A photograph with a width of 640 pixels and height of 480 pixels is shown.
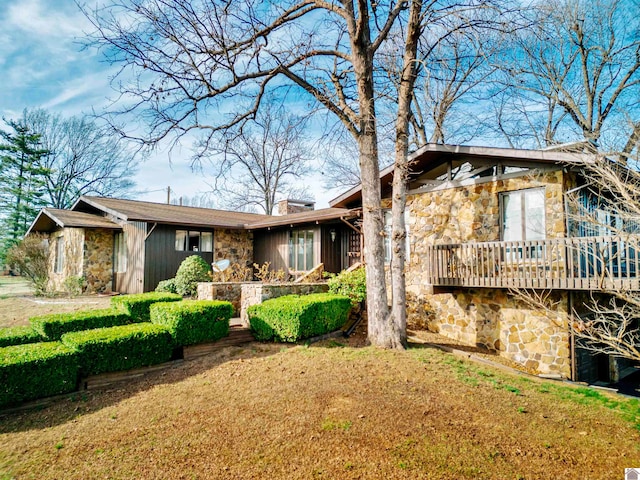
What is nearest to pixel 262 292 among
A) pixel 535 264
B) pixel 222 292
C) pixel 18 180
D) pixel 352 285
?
pixel 222 292

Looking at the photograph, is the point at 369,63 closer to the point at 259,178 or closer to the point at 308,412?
the point at 308,412

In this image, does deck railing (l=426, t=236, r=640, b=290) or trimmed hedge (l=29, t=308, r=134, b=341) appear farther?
trimmed hedge (l=29, t=308, r=134, b=341)

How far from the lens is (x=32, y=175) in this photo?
27.4m

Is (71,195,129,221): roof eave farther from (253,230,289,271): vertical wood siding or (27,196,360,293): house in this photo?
(253,230,289,271): vertical wood siding

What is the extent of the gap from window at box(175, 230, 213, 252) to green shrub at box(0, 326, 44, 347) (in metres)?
7.59

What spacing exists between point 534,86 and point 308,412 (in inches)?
706

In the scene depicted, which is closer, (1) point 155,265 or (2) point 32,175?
(1) point 155,265

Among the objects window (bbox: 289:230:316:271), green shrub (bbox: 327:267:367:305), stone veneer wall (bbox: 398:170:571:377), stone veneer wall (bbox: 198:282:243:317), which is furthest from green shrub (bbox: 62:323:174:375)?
window (bbox: 289:230:316:271)

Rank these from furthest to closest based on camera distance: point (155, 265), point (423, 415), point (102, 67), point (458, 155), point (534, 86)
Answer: point (534, 86)
point (155, 265)
point (458, 155)
point (102, 67)
point (423, 415)

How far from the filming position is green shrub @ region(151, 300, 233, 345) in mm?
7137

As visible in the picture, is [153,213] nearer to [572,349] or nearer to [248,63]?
[248,63]

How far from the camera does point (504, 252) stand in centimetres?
808

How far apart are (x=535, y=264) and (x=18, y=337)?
10645 mm

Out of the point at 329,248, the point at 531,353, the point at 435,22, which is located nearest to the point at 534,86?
the point at 435,22
